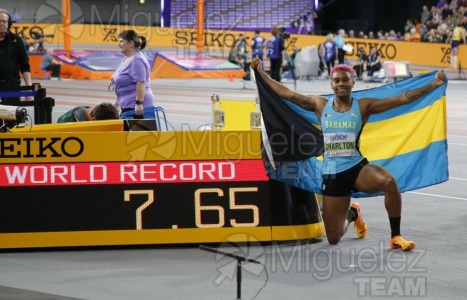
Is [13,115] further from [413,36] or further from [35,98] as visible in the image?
[413,36]

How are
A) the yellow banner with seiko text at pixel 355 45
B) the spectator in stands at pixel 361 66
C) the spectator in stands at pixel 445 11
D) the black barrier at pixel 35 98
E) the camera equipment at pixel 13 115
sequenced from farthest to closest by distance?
the spectator in stands at pixel 445 11, the yellow banner with seiko text at pixel 355 45, the spectator in stands at pixel 361 66, the black barrier at pixel 35 98, the camera equipment at pixel 13 115

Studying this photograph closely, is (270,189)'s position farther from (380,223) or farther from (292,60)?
(292,60)

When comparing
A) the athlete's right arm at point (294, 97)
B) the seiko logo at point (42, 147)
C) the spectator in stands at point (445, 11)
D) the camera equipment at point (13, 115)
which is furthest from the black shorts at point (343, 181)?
the spectator in stands at point (445, 11)

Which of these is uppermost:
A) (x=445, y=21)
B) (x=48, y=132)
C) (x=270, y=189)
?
(x=445, y=21)

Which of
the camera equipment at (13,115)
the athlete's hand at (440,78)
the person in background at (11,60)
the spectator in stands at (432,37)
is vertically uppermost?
the spectator in stands at (432,37)

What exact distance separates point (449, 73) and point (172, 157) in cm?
3071

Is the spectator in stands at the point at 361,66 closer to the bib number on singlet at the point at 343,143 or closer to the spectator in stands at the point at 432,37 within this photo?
the spectator in stands at the point at 432,37

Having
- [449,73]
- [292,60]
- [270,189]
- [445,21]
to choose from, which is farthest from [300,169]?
[445,21]

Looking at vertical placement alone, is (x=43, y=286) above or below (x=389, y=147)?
below

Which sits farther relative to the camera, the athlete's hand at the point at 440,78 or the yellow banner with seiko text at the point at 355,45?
the yellow banner with seiko text at the point at 355,45

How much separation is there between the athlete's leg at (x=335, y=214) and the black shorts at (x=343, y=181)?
2.2 inches

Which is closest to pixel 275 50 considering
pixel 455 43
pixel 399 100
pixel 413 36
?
pixel 455 43

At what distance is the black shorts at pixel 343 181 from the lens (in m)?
8.36

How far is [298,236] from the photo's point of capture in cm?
871
